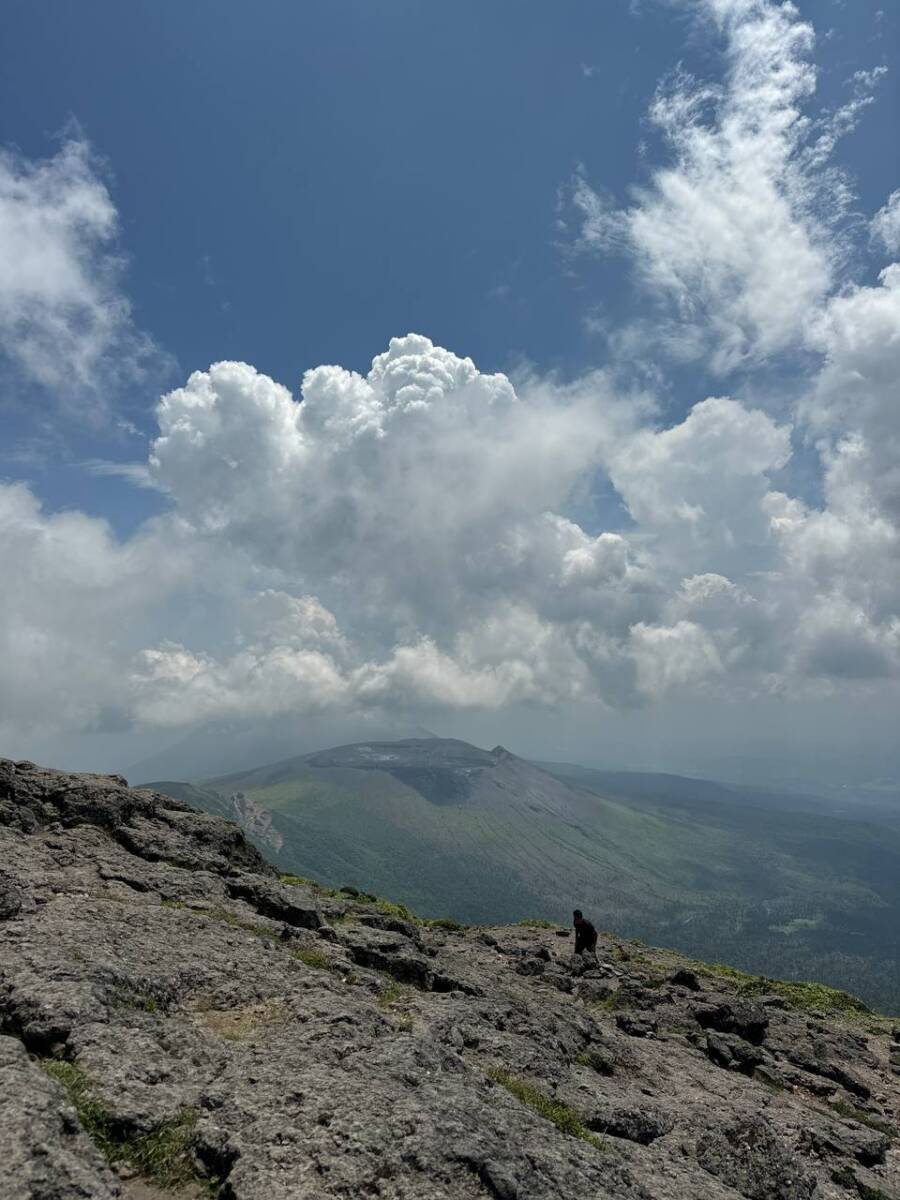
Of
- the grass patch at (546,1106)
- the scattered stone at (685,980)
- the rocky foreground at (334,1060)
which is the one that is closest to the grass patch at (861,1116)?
the rocky foreground at (334,1060)

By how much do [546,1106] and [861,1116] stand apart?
17013mm

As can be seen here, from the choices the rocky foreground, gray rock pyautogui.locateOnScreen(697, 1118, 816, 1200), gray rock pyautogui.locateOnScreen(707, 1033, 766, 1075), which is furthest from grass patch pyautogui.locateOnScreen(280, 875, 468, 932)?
gray rock pyautogui.locateOnScreen(697, 1118, 816, 1200)

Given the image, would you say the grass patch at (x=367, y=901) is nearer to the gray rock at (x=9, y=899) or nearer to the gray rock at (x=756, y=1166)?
the gray rock at (x=9, y=899)

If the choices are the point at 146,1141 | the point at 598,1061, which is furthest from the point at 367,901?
the point at 146,1141

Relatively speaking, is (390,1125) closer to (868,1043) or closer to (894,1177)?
(894,1177)

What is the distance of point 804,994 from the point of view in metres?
46.2

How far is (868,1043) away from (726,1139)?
2499 cm

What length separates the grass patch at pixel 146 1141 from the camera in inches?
452

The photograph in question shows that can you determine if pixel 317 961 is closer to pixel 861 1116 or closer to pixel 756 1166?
pixel 756 1166

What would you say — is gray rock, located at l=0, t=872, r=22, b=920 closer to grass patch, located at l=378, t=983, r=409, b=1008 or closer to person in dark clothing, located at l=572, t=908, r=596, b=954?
grass patch, located at l=378, t=983, r=409, b=1008

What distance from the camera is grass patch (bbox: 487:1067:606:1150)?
15.9 m

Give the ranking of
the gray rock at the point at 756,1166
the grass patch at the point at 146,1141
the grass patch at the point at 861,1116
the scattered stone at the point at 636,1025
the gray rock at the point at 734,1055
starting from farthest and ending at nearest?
1. the scattered stone at the point at 636,1025
2. the gray rock at the point at 734,1055
3. the grass patch at the point at 861,1116
4. the gray rock at the point at 756,1166
5. the grass patch at the point at 146,1141

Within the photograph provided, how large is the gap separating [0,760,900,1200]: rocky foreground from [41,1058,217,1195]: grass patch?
5 cm

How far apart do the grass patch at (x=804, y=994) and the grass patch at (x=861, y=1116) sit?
16.8 meters
